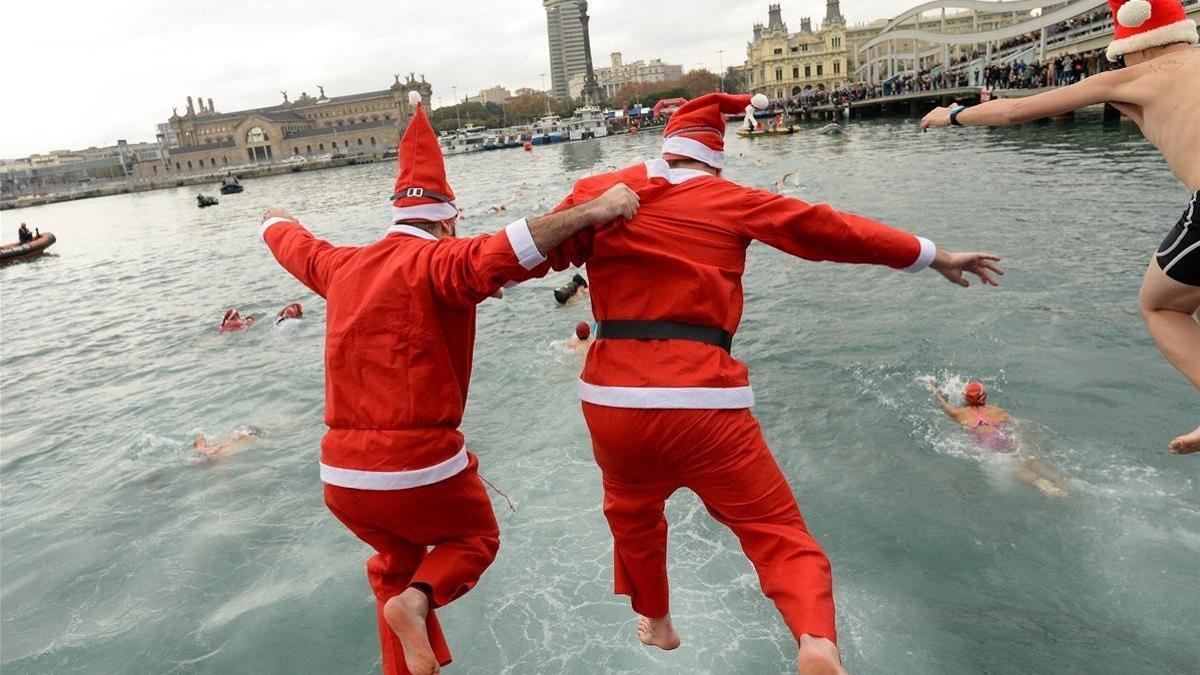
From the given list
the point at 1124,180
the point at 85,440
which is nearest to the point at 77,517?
the point at 85,440

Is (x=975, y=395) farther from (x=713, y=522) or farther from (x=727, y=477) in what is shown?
(x=727, y=477)

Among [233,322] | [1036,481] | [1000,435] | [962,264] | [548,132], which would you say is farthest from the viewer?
[548,132]

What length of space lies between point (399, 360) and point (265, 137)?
500 ft

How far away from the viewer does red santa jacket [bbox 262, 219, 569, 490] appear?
3.03 metres

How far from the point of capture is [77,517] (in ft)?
27.3

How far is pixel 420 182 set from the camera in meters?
3.52

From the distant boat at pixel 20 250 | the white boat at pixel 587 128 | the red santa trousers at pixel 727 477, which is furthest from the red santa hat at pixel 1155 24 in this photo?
the white boat at pixel 587 128

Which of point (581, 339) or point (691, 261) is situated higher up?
point (691, 261)

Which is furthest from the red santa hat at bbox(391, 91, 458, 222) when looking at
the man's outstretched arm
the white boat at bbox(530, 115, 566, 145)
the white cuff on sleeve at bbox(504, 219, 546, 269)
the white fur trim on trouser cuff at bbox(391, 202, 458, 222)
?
the white boat at bbox(530, 115, 566, 145)

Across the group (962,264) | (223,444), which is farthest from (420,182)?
(223,444)

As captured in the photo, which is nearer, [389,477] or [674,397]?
[674,397]

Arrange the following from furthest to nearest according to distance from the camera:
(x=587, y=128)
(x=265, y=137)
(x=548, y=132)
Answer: (x=265, y=137), (x=548, y=132), (x=587, y=128)

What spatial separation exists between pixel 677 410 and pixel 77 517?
330 inches

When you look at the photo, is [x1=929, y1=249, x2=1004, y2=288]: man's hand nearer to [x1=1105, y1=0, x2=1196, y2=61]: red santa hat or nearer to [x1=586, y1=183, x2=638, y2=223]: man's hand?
[x1=1105, y1=0, x2=1196, y2=61]: red santa hat
